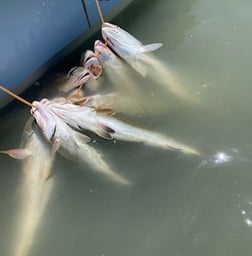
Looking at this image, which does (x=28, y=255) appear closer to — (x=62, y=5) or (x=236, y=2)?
(x=62, y=5)

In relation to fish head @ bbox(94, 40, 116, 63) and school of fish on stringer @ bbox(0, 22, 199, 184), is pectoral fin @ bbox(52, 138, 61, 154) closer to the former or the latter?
school of fish on stringer @ bbox(0, 22, 199, 184)

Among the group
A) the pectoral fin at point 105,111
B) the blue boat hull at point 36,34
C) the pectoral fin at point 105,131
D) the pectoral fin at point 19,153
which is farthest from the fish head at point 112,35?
the pectoral fin at point 19,153

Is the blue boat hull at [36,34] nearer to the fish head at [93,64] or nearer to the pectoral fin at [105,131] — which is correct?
the fish head at [93,64]

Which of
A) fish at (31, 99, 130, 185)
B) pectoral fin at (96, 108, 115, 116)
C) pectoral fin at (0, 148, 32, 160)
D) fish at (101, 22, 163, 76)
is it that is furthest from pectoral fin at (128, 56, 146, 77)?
pectoral fin at (0, 148, 32, 160)

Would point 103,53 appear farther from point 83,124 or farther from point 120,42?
point 83,124

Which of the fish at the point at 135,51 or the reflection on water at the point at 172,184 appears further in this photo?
the fish at the point at 135,51

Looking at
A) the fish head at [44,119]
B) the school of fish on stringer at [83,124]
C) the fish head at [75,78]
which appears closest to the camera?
the school of fish on stringer at [83,124]
